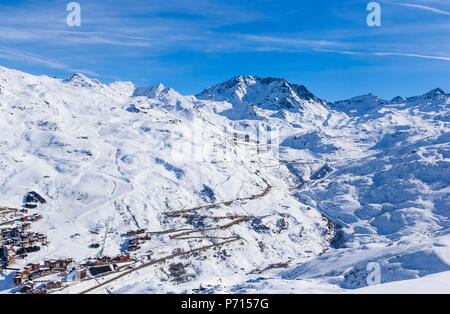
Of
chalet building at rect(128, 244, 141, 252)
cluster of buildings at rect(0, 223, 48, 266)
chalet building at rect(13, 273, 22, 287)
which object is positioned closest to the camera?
chalet building at rect(13, 273, 22, 287)

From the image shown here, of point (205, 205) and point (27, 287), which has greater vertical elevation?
point (205, 205)

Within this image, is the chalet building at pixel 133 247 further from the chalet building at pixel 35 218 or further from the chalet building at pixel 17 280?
the chalet building at pixel 35 218

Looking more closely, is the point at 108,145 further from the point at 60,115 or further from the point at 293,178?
the point at 293,178

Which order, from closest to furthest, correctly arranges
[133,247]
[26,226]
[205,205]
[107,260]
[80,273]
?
[80,273] → [107,260] → [133,247] → [26,226] → [205,205]

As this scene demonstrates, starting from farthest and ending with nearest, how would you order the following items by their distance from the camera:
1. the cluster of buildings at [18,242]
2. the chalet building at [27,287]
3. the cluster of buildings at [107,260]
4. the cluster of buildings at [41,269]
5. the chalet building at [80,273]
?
1. the cluster of buildings at [107,260]
2. the cluster of buildings at [18,242]
3. the chalet building at [80,273]
4. the cluster of buildings at [41,269]
5. the chalet building at [27,287]

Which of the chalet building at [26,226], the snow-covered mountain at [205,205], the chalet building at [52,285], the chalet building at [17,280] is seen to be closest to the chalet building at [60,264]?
the snow-covered mountain at [205,205]

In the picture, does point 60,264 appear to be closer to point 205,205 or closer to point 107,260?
point 107,260

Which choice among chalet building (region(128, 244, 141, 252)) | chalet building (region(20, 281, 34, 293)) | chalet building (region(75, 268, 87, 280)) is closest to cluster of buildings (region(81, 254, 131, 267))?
chalet building (region(75, 268, 87, 280))

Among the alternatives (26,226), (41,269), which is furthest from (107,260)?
(26,226)

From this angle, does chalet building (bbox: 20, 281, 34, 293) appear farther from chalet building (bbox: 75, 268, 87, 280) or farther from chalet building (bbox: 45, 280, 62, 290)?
chalet building (bbox: 75, 268, 87, 280)
